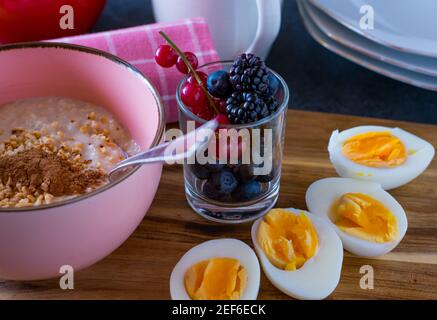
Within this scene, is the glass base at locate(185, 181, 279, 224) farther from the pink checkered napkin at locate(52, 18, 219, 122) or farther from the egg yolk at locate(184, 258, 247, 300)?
the pink checkered napkin at locate(52, 18, 219, 122)

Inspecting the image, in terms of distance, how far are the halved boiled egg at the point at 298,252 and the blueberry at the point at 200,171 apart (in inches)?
4.8

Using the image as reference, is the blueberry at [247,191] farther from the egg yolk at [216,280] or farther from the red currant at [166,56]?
the red currant at [166,56]

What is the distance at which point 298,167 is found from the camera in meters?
1.17

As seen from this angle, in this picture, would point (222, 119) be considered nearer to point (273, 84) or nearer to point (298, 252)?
point (273, 84)

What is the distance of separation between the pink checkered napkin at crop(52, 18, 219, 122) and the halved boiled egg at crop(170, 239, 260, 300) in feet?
1.31

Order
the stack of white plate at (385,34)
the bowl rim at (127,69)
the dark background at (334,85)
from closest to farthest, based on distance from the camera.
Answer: the bowl rim at (127,69), the stack of white plate at (385,34), the dark background at (334,85)

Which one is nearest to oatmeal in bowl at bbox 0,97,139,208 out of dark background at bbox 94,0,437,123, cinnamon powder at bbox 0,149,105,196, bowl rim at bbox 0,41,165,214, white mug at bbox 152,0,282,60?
cinnamon powder at bbox 0,149,105,196

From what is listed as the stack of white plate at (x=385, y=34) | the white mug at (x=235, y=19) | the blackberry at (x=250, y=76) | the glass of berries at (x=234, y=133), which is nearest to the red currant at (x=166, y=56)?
the glass of berries at (x=234, y=133)

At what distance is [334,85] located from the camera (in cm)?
148

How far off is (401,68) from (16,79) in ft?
2.70

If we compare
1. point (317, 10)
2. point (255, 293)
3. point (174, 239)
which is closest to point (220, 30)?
point (317, 10)

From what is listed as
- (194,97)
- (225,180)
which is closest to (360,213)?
(225,180)

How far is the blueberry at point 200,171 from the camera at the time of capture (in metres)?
1.00

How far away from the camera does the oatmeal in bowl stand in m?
0.92
